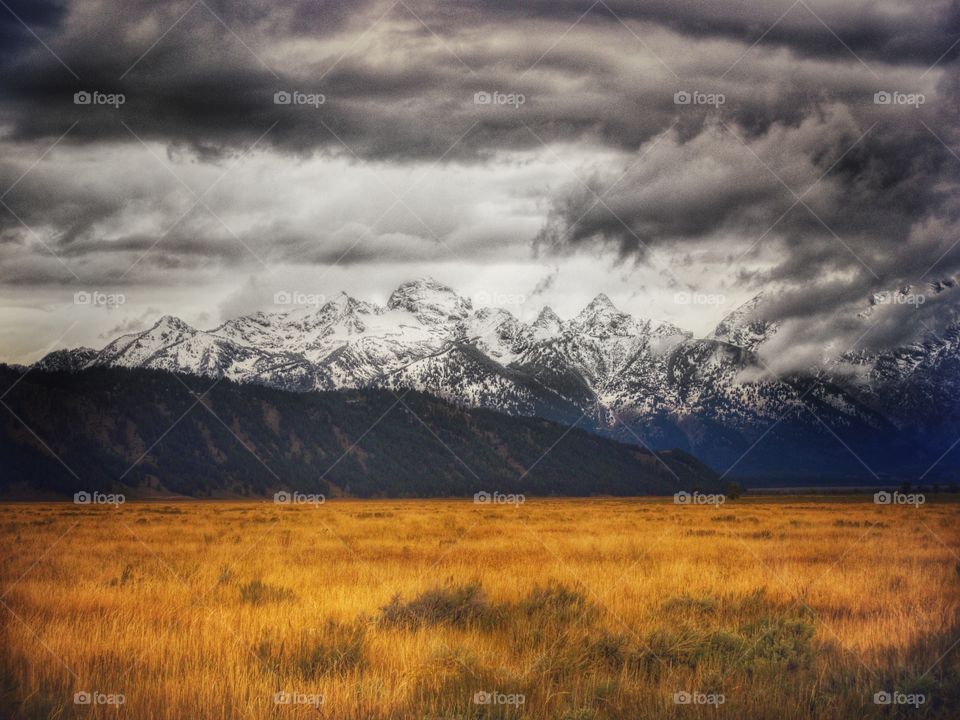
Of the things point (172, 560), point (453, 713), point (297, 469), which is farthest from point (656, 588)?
point (297, 469)

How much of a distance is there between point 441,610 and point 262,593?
3579mm

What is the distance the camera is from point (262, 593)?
13312 millimetres

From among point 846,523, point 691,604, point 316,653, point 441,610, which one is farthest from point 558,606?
point 846,523

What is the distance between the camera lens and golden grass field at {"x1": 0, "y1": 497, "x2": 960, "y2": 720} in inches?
296

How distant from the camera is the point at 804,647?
944cm

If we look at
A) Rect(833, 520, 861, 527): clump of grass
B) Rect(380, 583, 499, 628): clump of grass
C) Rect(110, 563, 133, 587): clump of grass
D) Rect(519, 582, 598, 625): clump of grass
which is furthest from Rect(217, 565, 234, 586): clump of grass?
Rect(833, 520, 861, 527): clump of grass

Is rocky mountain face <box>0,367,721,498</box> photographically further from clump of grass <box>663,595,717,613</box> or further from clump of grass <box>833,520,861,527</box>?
clump of grass <box>663,595,717,613</box>

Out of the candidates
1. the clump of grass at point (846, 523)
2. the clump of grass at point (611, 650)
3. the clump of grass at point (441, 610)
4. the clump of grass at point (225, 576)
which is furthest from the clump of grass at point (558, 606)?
the clump of grass at point (846, 523)

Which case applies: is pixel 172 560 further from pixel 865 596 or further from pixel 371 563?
pixel 865 596

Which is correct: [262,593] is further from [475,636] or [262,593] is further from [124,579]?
[475,636]

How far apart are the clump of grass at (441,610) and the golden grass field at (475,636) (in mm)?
32

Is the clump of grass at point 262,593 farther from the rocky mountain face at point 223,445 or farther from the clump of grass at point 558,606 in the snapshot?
the rocky mountain face at point 223,445

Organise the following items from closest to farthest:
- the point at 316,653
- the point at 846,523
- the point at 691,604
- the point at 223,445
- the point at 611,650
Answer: the point at 316,653 < the point at 611,650 < the point at 691,604 < the point at 846,523 < the point at 223,445

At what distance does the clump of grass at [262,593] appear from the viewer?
1291 cm
